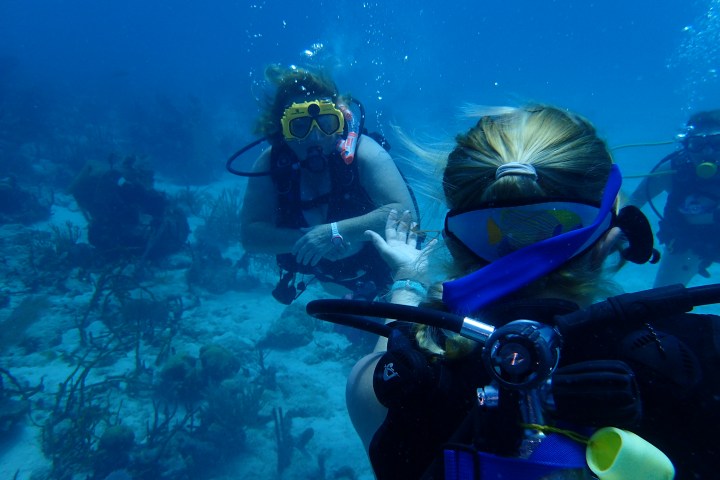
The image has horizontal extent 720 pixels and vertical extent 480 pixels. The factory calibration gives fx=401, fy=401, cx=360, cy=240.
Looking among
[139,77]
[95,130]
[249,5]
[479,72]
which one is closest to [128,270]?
[95,130]

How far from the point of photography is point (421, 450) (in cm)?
105

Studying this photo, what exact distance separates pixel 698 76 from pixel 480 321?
251ft

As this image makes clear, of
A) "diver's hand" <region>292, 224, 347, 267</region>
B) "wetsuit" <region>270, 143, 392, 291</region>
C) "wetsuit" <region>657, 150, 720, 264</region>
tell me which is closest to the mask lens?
"wetsuit" <region>270, 143, 392, 291</region>

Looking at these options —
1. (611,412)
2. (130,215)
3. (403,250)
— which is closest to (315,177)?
(403,250)

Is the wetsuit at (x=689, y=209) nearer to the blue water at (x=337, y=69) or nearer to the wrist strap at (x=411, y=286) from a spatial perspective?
the blue water at (x=337, y=69)

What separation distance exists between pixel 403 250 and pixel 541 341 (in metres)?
1.41

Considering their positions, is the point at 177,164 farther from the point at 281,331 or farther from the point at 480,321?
the point at 480,321

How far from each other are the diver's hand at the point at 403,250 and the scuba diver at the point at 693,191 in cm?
Result: 653

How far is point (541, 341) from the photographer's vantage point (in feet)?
Answer: 2.83

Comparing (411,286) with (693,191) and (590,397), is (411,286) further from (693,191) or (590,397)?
(693,191)

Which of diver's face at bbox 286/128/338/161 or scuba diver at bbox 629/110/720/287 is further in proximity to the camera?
scuba diver at bbox 629/110/720/287

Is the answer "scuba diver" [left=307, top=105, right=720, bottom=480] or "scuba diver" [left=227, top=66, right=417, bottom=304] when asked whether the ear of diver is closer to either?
"scuba diver" [left=307, top=105, right=720, bottom=480]

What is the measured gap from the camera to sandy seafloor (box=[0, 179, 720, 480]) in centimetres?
611

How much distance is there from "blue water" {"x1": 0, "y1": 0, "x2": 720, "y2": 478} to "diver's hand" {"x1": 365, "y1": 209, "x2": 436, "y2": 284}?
0.62 metres
